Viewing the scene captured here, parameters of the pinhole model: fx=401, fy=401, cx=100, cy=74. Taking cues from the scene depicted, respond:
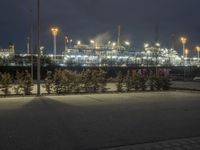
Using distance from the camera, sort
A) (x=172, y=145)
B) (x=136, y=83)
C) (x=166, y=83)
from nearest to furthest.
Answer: (x=172, y=145) → (x=136, y=83) → (x=166, y=83)

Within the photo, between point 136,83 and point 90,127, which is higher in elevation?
point 136,83

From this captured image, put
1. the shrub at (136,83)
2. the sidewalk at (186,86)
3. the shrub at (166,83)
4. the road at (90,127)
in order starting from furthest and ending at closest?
the sidewalk at (186,86)
the shrub at (166,83)
the shrub at (136,83)
the road at (90,127)

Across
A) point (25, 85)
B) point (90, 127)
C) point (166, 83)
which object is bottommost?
point (90, 127)

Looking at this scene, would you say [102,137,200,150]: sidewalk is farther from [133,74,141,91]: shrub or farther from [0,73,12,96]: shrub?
[133,74,141,91]: shrub

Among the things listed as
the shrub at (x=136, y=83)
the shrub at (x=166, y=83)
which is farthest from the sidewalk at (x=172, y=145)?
the shrub at (x=166, y=83)

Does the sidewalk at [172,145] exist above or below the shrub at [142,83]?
below

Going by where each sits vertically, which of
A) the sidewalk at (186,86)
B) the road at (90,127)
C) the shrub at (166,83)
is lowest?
the sidewalk at (186,86)

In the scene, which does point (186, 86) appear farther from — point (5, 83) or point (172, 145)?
point (172, 145)

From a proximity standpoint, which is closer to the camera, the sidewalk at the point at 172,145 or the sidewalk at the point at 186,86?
the sidewalk at the point at 172,145

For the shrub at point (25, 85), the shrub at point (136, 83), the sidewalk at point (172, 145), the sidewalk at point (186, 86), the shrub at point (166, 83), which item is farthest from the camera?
the sidewalk at point (186, 86)

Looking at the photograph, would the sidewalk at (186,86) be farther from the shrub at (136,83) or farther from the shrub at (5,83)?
the shrub at (5,83)

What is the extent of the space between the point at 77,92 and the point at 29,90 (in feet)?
9.98

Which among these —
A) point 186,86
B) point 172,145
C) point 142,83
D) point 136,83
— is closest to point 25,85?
point 136,83

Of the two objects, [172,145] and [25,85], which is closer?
[172,145]
